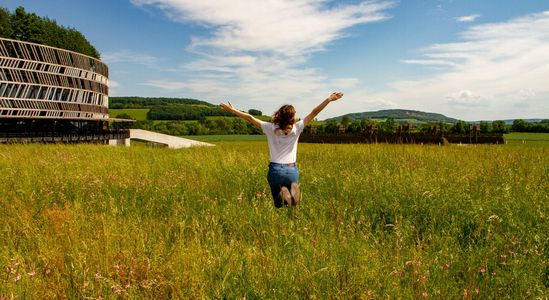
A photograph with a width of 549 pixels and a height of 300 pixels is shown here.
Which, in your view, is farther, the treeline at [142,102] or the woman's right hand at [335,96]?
the treeline at [142,102]

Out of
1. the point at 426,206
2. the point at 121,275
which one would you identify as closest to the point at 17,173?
the point at 121,275

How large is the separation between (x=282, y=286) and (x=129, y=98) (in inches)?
7379

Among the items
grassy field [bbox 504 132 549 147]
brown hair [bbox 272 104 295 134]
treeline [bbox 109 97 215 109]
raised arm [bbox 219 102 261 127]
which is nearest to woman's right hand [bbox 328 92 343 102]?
brown hair [bbox 272 104 295 134]

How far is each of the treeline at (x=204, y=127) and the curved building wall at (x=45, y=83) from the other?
4709 centimetres

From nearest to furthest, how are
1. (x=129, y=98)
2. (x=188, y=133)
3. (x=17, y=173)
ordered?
(x=17, y=173) → (x=188, y=133) → (x=129, y=98)

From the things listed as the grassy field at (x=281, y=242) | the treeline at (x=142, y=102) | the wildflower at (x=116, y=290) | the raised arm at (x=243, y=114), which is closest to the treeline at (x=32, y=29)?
the grassy field at (x=281, y=242)

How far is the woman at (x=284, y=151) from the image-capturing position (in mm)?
4840

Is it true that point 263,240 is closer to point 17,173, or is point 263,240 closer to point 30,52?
point 17,173

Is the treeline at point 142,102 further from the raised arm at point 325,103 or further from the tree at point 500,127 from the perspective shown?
the raised arm at point 325,103

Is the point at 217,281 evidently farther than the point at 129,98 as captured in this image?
No

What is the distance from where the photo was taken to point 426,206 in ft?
16.1

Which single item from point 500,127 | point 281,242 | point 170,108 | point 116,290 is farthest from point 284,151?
point 170,108

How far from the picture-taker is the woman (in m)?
4.84

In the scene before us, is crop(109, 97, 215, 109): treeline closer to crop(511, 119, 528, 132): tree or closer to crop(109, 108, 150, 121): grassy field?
crop(109, 108, 150, 121): grassy field
